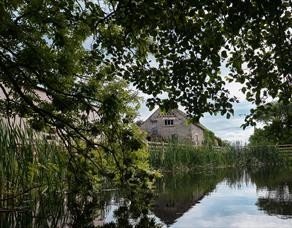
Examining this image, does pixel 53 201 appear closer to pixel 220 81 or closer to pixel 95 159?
pixel 95 159

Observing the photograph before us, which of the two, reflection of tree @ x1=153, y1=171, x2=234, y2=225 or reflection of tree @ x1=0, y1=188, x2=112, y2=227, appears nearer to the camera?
reflection of tree @ x1=0, y1=188, x2=112, y2=227

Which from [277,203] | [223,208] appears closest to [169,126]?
[277,203]

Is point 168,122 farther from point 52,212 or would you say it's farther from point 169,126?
point 52,212

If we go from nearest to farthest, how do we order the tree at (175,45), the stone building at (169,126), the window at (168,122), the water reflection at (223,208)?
the tree at (175,45) → the water reflection at (223,208) → the stone building at (169,126) → the window at (168,122)

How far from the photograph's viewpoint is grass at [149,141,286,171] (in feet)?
64.8

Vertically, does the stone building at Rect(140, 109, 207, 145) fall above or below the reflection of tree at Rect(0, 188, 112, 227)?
above

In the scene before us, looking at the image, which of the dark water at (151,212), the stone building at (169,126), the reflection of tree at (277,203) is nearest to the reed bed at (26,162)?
the dark water at (151,212)

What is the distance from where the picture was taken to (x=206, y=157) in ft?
80.4

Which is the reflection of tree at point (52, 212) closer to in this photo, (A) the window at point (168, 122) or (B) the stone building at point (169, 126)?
(B) the stone building at point (169, 126)

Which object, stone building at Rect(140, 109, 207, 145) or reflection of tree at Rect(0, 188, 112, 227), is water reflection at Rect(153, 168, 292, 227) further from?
stone building at Rect(140, 109, 207, 145)

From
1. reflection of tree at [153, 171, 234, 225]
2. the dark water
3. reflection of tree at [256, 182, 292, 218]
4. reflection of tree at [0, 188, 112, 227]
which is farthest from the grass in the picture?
reflection of tree at [0, 188, 112, 227]

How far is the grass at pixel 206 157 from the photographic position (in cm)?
1976

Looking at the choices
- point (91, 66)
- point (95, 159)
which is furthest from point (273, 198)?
point (91, 66)

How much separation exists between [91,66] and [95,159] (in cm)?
199
